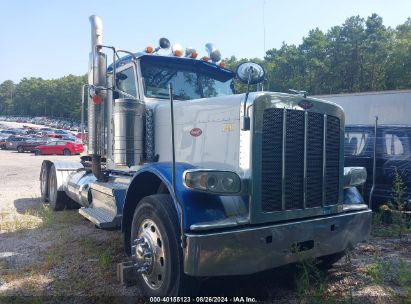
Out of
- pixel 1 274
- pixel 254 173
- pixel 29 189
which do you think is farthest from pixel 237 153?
pixel 29 189

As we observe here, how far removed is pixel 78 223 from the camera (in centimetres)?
714

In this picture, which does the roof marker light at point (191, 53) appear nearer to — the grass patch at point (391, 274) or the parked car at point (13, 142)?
the grass patch at point (391, 274)

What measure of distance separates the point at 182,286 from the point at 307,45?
47.8m

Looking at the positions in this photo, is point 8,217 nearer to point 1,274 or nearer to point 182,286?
point 1,274

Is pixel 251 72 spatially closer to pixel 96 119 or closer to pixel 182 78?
pixel 182 78

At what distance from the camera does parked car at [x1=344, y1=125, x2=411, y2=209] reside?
270 inches

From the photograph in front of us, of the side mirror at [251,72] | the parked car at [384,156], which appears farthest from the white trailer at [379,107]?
the side mirror at [251,72]

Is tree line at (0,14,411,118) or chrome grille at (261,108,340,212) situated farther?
tree line at (0,14,411,118)

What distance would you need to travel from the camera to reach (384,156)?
7.19 metres

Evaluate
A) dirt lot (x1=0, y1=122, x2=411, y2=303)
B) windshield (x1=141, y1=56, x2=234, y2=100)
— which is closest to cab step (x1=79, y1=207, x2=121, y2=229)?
dirt lot (x1=0, y1=122, x2=411, y2=303)

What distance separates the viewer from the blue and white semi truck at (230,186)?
322 cm

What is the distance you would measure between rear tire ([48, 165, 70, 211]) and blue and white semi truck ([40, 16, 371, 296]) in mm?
3414

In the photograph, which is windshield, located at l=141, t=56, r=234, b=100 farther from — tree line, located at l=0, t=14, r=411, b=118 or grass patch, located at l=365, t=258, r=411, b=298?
tree line, located at l=0, t=14, r=411, b=118

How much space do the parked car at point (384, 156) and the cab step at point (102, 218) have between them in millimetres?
4680
